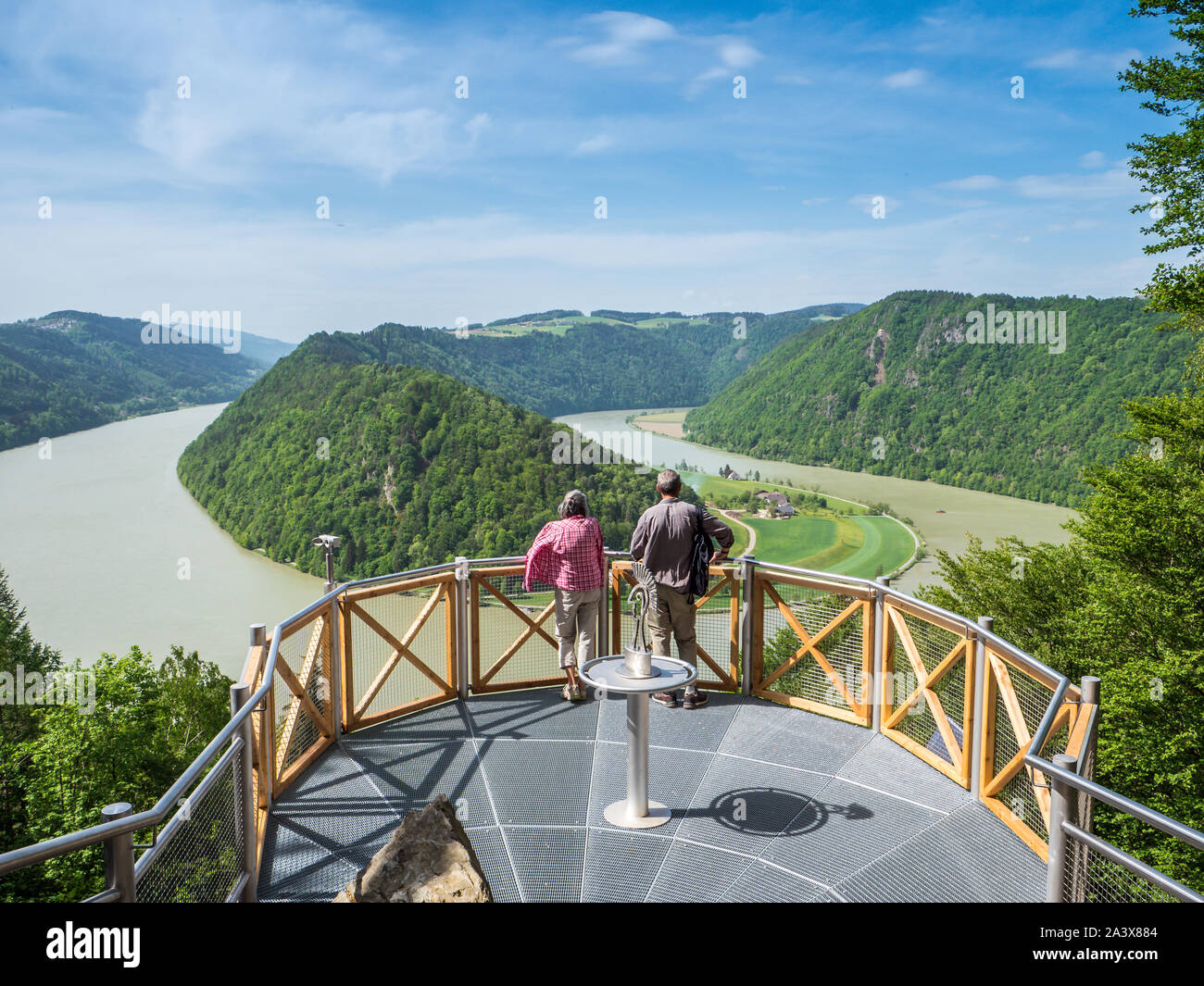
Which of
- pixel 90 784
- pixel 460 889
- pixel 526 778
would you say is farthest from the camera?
pixel 90 784

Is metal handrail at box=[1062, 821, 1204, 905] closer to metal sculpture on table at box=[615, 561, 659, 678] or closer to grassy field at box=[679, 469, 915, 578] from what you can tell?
metal sculpture on table at box=[615, 561, 659, 678]

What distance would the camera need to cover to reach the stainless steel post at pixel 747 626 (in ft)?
23.5

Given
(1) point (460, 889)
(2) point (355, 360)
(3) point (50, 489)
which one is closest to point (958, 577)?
(1) point (460, 889)

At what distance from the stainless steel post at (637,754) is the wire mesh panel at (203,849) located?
6.89 ft

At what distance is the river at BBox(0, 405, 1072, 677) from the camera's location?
60.4 m

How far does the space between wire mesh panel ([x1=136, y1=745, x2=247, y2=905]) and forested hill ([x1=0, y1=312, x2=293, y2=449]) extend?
13571 cm

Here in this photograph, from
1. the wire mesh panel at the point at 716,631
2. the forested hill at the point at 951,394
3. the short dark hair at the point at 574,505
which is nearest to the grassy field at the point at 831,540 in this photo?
the forested hill at the point at 951,394

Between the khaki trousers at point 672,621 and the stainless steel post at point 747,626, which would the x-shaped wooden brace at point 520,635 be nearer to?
the khaki trousers at point 672,621

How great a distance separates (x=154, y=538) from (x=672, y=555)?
278ft

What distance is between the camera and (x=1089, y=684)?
14.4 feet

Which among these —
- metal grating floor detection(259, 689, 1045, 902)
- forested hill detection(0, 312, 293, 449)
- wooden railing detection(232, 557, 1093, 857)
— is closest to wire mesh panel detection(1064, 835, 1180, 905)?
wooden railing detection(232, 557, 1093, 857)
